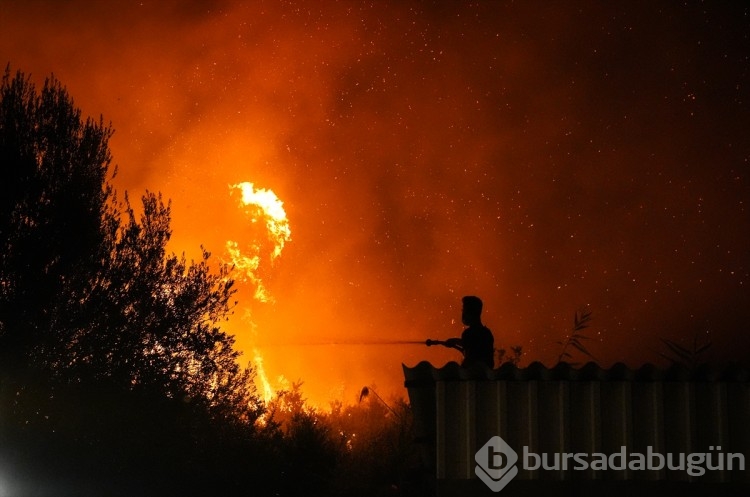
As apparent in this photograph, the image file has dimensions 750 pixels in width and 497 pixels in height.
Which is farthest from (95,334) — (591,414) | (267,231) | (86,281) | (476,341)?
(267,231)

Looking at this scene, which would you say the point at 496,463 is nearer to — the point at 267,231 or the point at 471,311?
the point at 471,311

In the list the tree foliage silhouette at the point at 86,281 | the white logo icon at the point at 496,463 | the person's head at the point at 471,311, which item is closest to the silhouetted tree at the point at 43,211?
the tree foliage silhouette at the point at 86,281

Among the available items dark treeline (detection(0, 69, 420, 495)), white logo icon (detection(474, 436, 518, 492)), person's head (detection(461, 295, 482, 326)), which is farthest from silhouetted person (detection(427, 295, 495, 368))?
dark treeline (detection(0, 69, 420, 495))

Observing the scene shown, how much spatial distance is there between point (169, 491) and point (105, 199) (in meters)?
4.88

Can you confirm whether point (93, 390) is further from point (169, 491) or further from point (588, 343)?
point (588, 343)

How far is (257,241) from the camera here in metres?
27.6

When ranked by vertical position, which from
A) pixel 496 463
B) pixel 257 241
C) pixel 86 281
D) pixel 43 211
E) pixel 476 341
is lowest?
pixel 496 463

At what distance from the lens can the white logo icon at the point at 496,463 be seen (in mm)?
7020

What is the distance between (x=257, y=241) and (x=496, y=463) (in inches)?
838

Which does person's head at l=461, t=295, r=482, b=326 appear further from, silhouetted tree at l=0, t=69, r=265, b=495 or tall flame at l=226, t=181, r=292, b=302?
tall flame at l=226, t=181, r=292, b=302

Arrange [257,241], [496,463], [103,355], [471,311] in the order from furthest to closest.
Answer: [257,241]
[103,355]
[471,311]
[496,463]

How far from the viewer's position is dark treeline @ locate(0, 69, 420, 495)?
11391 mm

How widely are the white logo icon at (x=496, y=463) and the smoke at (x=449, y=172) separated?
20.3 metres

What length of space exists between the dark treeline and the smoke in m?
13.3
